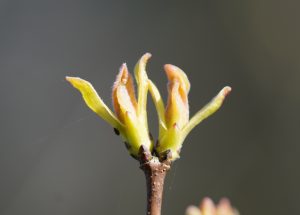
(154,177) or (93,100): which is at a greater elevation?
(93,100)

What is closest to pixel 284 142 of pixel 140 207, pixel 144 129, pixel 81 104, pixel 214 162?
pixel 214 162

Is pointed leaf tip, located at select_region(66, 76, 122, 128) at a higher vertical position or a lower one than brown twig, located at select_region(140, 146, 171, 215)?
higher

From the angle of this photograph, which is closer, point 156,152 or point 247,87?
point 156,152

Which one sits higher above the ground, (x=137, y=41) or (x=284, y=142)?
(x=137, y=41)

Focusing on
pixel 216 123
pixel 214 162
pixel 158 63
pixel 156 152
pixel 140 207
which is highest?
pixel 158 63

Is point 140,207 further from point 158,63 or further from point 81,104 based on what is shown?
point 158,63

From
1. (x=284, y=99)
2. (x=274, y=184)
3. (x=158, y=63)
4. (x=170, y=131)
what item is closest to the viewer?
(x=170, y=131)

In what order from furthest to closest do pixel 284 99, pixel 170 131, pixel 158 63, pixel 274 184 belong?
1. pixel 158 63
2. pixel 284 99
3. pixel 274 184
4. pixel 170 131

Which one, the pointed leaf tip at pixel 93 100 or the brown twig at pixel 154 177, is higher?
the pointed leaf tip at pixel 93 100
